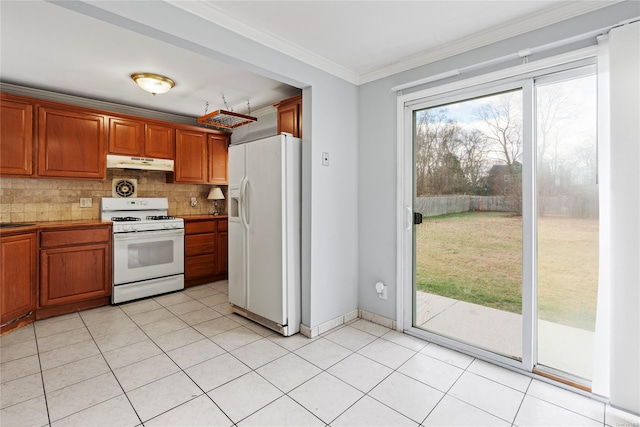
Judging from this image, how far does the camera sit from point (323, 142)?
109 inches

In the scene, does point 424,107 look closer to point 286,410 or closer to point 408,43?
point 408,43

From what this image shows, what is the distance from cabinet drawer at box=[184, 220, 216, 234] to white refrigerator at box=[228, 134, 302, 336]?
4.69ft

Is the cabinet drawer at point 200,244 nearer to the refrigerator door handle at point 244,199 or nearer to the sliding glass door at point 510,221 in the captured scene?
the refrigerator door handle at point 244,199

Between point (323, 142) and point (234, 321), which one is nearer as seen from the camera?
point (323, 142)

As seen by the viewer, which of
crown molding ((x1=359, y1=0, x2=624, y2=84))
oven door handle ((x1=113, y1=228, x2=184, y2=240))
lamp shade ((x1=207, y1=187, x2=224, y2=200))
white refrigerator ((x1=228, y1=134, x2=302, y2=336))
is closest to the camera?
crown molding ((x1=359, y1=0, x2=624, y2=84))

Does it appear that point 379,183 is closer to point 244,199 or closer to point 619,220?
point 244,199

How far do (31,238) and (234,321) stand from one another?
6.97 feet

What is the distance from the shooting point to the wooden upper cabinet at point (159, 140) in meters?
4.05

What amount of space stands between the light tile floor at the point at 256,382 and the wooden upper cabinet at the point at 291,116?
195 cm

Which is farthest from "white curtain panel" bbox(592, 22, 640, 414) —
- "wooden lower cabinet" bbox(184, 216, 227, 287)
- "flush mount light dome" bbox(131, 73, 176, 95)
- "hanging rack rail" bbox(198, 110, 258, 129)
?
"wooden lower cabinet" bbox(184, 216, 227, 287)

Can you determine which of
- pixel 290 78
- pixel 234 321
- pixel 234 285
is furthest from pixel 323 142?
pixel 234 321

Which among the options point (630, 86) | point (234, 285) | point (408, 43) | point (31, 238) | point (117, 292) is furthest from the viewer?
point (117, 292)

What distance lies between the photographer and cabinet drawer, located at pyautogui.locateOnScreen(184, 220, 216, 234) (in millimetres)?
4246

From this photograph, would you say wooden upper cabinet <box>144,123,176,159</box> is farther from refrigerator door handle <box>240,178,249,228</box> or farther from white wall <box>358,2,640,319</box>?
white wall <box>358,2,640,319</box>
